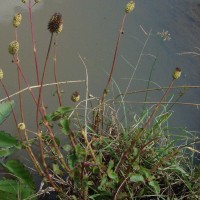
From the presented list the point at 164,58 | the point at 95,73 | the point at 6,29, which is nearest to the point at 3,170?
the point at 95,73

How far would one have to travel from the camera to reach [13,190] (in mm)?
1434

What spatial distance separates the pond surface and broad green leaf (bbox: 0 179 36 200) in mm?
432

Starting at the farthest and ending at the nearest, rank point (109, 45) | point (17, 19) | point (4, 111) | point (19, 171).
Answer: point (109, 45), point (4, 111), point (19, 171), point (17, 19)

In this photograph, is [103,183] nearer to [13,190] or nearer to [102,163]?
[102,163]

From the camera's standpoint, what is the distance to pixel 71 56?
221 centimetres

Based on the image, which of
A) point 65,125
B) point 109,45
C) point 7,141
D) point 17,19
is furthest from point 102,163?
point 109,45

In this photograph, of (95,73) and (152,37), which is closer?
(95,73)

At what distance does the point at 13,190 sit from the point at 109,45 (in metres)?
1.11

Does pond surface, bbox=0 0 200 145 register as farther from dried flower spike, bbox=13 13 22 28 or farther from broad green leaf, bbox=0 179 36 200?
dried flower spike, bbox=13 13 22 28

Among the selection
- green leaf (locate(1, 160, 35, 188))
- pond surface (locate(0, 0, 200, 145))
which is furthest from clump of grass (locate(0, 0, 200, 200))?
pond surface (locate(0, 0, 200, 145))

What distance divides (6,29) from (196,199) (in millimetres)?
1338

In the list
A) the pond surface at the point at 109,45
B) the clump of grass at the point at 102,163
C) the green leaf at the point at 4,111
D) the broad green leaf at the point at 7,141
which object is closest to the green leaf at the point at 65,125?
the clump of grass at the point at 102,163

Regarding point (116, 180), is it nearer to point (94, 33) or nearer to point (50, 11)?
point (94, 33)

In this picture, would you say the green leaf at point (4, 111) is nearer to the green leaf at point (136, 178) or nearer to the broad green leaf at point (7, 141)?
the broad green leaf at point (7, 141)
